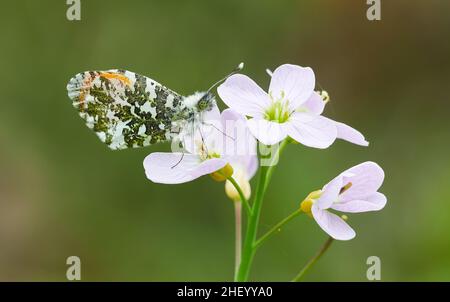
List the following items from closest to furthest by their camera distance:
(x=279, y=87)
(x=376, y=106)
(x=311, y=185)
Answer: (x=279, y=87) < (x=311, y=185) < (x=376, y=106)

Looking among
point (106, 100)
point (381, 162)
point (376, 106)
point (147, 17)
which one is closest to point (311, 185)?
point (381, 162)

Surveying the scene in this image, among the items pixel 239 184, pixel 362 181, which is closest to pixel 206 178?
pixel 239 184

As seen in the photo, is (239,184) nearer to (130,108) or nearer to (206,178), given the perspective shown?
(130,108)

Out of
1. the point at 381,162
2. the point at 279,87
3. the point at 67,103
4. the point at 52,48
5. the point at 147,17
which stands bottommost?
the point at 279,87

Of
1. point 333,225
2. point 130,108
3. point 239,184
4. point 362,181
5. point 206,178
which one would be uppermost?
point 206,178

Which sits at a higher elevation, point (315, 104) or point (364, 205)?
point (315, 104)

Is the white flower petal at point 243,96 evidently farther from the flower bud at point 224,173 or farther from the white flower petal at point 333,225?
the white flower petal at point 333,225

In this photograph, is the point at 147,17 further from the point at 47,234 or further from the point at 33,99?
the point at 47,234
